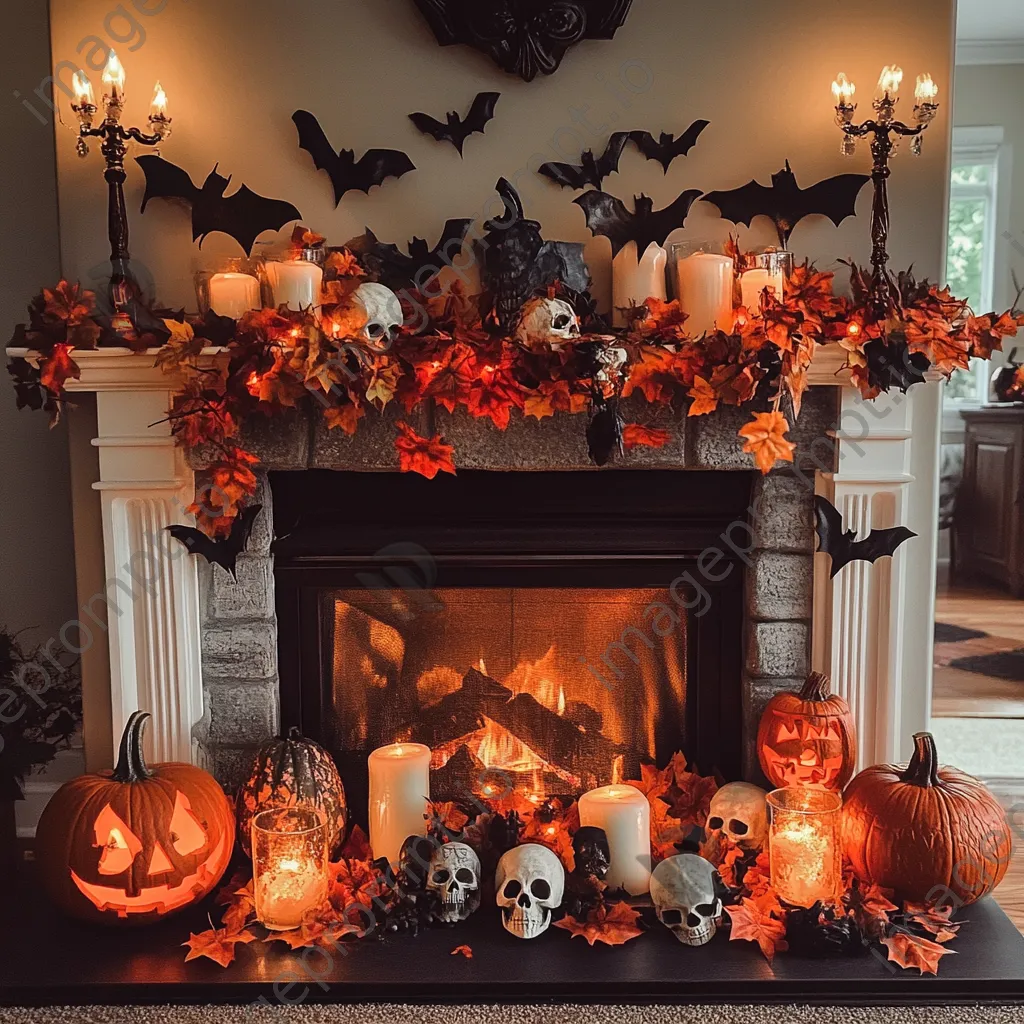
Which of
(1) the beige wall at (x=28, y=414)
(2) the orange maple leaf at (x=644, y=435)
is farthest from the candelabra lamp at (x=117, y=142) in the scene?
(2) the orange maple leaf at (x=644, y=435)

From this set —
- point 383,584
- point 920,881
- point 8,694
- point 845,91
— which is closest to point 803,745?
point 920,881

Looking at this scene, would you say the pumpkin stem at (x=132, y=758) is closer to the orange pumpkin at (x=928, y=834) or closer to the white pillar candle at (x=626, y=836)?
the white pillar candle at (x=626, y=836)

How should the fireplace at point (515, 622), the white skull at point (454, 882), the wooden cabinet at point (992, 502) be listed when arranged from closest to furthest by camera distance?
the white skull at point (454, 882)
the fireplace at point (515, 622)
the wooden cabinet at point (992, 502)

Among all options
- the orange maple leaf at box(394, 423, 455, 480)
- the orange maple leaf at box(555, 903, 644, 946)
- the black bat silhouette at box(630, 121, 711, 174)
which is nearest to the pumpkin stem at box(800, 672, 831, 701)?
the orange maple leaf at box(555, 903, 644, 946)

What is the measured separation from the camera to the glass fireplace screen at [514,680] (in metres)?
2.17

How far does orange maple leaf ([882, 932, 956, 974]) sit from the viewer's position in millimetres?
1650

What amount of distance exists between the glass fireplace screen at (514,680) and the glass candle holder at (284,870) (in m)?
0.43

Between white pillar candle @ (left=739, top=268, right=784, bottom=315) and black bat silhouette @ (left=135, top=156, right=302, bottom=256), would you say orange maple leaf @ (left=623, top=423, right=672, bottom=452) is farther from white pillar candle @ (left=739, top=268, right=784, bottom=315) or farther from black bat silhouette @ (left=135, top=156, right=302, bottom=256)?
black bat silhouette @ (left=135, top=156, right=302, bottom=256)

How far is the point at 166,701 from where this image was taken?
2.00 meters

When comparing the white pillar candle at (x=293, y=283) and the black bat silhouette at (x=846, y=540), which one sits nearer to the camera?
the white pillar candle at (x=293, y=283)

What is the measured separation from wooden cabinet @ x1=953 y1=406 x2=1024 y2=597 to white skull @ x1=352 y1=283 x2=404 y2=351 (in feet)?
11.3

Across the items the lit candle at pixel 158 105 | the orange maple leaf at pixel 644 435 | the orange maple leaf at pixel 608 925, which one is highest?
the lit candle at pixel 158 105

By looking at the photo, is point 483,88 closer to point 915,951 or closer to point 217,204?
point 217,204

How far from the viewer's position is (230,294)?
1.84 m
